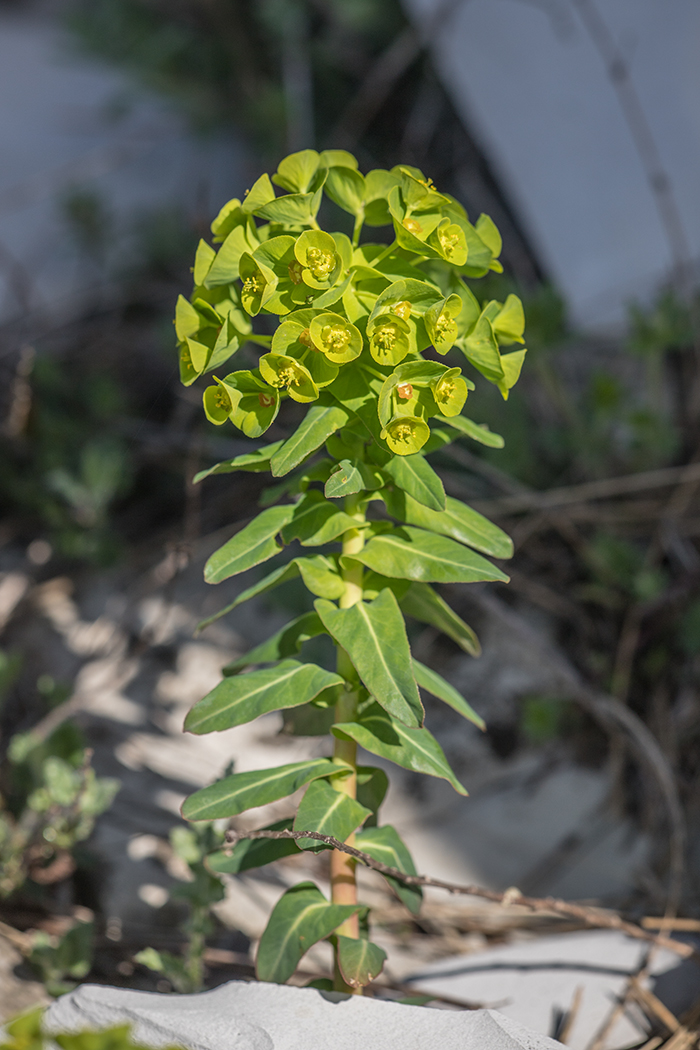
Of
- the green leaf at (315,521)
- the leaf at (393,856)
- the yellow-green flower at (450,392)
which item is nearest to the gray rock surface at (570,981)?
the leaf at (393,856)

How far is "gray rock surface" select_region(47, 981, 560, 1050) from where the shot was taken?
78 cm

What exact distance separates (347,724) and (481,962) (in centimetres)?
57

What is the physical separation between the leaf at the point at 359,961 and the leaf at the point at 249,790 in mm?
164

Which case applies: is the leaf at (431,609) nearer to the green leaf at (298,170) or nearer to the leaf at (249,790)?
the leaf at (249,790)

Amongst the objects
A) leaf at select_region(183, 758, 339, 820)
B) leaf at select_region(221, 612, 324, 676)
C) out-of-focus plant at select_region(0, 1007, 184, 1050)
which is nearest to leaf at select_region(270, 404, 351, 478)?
leaf at select_region(221, 612, 324, 676)

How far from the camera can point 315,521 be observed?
87 cm

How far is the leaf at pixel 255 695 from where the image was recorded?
83 cm

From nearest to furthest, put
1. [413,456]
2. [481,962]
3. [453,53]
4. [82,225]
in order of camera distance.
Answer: [413,456], [481,962], [453,53], [82,225]

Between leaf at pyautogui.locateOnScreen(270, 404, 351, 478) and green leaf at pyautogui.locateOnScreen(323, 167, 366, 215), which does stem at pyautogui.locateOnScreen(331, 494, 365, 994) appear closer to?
leaf at pyautogui.locateOnScreen(270, 404, 351, 478)

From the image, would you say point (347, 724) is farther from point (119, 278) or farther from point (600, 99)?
point (119, 278)

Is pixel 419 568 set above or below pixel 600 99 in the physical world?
below

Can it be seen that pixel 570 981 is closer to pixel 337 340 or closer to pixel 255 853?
pixel 255 853

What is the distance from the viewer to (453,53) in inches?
99.9

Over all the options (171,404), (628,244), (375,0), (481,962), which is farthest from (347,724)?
(375,0)
